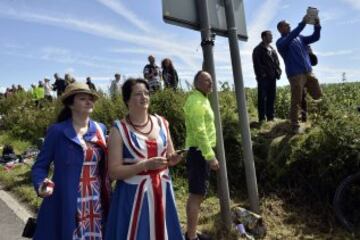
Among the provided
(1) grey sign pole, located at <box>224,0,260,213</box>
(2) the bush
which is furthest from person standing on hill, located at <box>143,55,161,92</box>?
(1) grey sign pole, located at <box>224,0,260,213</box>

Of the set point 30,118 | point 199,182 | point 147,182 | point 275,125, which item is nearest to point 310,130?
point 275,125

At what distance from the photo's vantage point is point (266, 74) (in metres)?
9.15

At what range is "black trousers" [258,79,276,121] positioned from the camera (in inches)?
361

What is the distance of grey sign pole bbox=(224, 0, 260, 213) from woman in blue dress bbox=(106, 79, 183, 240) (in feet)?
8.43

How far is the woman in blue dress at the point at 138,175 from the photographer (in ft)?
12.0

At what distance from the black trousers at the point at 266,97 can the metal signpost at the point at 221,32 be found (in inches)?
117

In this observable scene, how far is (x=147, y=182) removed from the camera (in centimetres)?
372

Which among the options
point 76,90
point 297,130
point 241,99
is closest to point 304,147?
point 297,130

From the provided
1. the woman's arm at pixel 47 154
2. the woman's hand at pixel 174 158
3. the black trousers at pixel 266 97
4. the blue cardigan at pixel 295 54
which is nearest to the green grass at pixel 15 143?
the black trousers at pixel 266 97

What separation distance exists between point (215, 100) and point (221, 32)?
2.75 feet

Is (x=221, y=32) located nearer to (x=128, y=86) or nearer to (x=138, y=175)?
(x=128, y=86)

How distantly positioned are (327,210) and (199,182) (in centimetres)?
206

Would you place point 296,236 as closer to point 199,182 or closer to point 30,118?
point 199,182

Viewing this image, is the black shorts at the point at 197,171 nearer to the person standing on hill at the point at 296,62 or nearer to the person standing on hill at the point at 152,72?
the person standing on hill at the point at 296,62
